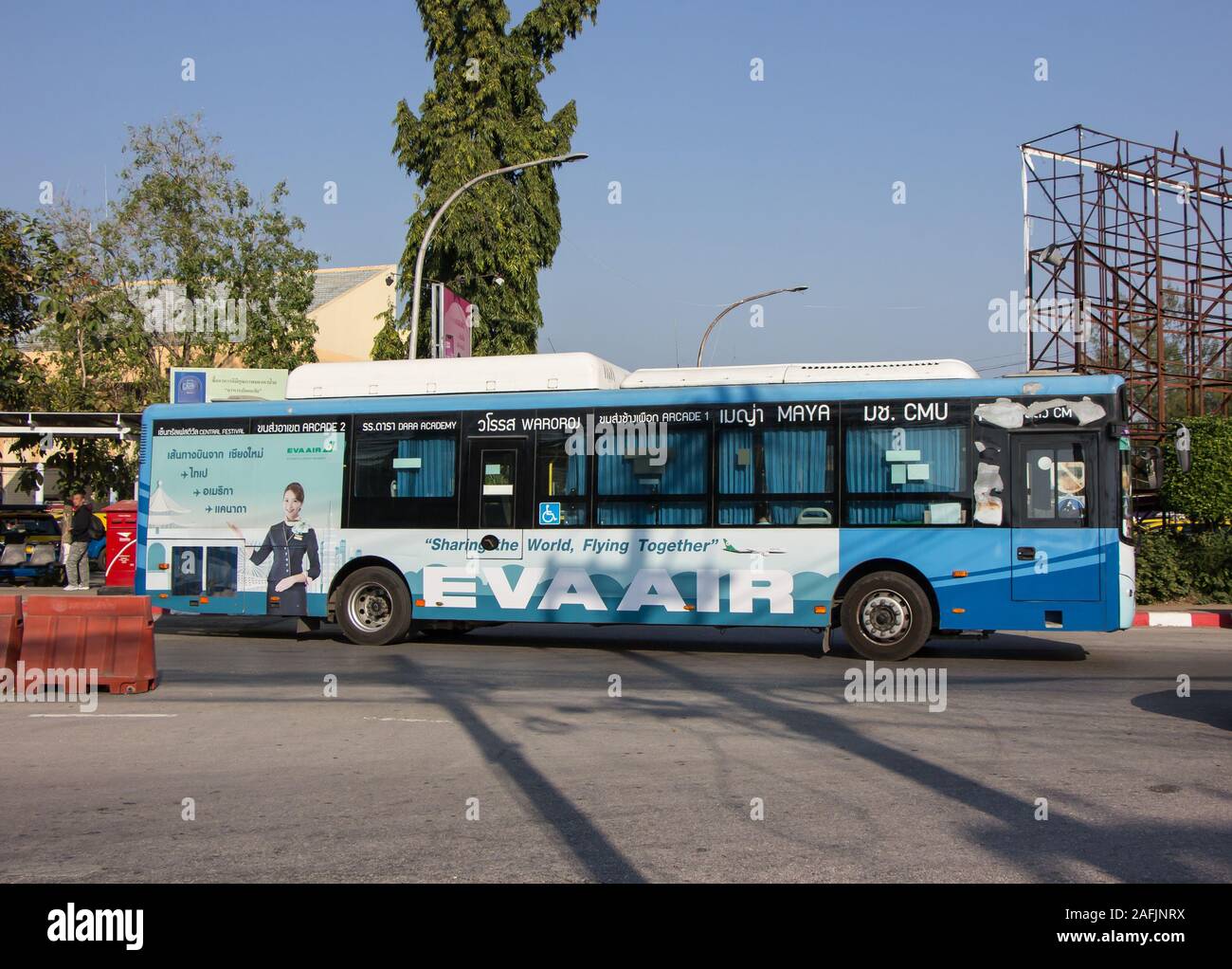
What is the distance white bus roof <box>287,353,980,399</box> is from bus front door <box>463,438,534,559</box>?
81 cm

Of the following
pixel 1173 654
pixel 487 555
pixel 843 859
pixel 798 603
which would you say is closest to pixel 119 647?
pixel 487 555

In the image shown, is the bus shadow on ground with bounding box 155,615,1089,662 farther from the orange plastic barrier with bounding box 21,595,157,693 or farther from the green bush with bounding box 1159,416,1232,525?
the green bush with bounding box 1159,416,1232,525

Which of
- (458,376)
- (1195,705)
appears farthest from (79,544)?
(1195,705)

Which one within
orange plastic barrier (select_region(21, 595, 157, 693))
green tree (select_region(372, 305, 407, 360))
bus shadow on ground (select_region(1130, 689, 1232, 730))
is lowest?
bus shadow on ground (select_region(1130, 689, 1232, 730))

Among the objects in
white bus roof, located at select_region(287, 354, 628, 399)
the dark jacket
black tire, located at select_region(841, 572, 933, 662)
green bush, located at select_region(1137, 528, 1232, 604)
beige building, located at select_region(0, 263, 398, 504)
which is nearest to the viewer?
black tire, located at select_region(841, 572, 933, 662)

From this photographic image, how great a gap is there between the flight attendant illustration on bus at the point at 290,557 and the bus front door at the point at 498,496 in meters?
2.20

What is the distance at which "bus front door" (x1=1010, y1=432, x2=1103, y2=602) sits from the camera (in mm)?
12516

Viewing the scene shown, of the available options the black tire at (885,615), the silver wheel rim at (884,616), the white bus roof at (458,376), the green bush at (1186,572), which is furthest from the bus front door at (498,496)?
the green bush at (1186,572)

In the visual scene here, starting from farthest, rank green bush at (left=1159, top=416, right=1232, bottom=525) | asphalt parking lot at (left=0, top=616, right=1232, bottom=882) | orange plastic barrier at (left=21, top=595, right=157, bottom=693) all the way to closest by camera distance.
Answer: green bush at (left=1159, top=416, right=1232, bottom=525), orange plastic barrier at (left=21, top=595, right=157, bottom=693), asphalt parking lot at (left=0, top=616, right=1232, bottom=882)

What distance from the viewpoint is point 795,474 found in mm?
13430

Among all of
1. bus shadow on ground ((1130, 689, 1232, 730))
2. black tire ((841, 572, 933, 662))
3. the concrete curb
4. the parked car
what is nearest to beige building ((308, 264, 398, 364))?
the parked car

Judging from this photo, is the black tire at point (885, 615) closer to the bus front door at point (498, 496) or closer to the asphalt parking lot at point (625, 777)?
the asphalt parking lot at point (625, 777)

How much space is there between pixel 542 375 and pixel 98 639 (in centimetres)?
596
